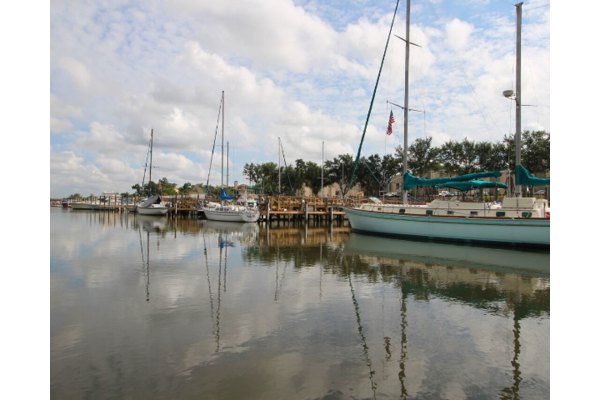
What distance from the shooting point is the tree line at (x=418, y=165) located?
48625 mm

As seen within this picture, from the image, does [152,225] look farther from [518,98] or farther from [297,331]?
[297,331]

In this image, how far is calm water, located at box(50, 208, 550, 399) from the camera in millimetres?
6035

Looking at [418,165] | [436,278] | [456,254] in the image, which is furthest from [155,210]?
[436,278]

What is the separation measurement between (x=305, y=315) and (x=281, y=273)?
18.8 feet

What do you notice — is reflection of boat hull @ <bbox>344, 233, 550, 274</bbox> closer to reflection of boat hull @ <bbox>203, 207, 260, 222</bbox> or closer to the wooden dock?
reflection of boat hull @ <bbox>203, 207, 260, 222</bbox>

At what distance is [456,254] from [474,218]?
4804mm

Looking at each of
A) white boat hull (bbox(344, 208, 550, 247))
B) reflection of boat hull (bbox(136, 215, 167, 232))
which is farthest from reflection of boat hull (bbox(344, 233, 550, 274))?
reflection of boat hull (bbox(136, 215, 167, 232))

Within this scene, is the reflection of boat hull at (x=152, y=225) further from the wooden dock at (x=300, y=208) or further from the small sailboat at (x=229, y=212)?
the wooden dock at (x=300, y=208)

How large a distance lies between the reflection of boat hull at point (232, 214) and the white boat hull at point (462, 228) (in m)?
15.7

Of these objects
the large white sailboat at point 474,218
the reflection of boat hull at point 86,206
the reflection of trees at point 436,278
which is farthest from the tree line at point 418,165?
the reflection of boat hull at point 86,206

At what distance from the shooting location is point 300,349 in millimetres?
7359

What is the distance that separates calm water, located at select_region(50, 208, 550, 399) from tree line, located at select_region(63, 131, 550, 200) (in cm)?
2374

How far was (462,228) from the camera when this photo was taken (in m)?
25.4

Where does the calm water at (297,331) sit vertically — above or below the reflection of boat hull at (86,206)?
below
